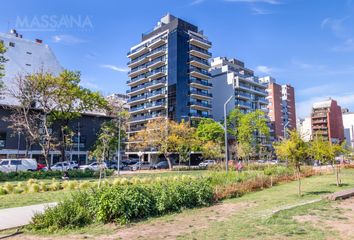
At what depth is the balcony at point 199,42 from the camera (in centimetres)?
7411

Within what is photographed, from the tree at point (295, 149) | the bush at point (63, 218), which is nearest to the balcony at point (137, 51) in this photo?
the tree at point (295, 149)

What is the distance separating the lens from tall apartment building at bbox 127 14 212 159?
70500mm

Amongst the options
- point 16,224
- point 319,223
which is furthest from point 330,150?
point 16,224

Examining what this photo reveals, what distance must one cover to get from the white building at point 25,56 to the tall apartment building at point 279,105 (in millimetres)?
68975

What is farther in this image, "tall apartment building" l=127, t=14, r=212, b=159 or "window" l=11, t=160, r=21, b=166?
"tall apartment building" l=127, t=14, r=212, b=159

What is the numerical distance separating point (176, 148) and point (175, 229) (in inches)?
1649

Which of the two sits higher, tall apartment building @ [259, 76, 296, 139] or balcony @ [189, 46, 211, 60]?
balcony @ [189, 46, 211, 60]

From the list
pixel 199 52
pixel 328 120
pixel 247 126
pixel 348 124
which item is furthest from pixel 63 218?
pixel 348 124

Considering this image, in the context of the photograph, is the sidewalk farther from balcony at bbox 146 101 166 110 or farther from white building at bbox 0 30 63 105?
balcony at bbox 146 101 166 110

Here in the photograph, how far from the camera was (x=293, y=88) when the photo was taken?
119 meters

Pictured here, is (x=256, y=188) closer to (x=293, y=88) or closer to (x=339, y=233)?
(x=339, y=233)

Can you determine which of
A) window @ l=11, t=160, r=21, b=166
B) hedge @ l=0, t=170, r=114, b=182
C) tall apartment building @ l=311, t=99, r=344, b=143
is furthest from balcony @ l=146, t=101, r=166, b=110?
tall apartment building @ l=311, t=99, r=344, b=143

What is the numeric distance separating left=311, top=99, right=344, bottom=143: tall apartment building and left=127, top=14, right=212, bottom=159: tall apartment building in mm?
67209

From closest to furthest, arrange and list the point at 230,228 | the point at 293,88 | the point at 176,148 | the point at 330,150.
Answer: the point at 230,228, the point at 330,150, the point at 176,148, the point at 293,88
